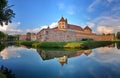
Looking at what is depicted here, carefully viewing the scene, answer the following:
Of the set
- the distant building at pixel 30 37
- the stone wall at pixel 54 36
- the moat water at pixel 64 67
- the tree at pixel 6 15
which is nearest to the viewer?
the moat water at pixel 64 67

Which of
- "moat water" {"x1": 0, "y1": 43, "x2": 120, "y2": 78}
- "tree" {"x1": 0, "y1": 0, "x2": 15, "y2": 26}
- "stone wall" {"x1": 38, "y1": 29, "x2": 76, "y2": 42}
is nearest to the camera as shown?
"moat water" {"x1": 0, "y1": 43, "x2": 120, "y2": 78}

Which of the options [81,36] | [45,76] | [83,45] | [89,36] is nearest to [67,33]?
[81,36]

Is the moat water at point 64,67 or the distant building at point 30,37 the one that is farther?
the distant building at point 30,37

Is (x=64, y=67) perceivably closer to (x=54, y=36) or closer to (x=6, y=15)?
(x=6, y=15)

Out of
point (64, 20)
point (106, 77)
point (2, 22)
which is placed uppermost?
point (64, 20)

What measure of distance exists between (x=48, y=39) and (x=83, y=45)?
94.7ft

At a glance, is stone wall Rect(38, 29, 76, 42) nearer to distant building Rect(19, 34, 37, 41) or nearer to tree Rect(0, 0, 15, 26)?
distant building Rect(19, 34, 37, 41)

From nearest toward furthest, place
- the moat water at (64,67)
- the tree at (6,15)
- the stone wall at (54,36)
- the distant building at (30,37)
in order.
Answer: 1. the moat water at (64,67)
2. the tree at (6,15)
3. the stone wall at (54,36)
4. the distant building at (30,37)

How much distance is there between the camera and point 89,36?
378 ft

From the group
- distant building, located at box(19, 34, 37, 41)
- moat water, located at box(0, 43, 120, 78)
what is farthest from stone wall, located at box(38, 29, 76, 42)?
moat water, located at box(0, 43, 120, 78)

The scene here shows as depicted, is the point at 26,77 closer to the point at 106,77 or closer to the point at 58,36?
the point at 106,77

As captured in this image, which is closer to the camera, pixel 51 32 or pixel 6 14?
pixel 6 14

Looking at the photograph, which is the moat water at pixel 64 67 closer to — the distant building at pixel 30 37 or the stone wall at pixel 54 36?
the stone wall at pixel 54 36

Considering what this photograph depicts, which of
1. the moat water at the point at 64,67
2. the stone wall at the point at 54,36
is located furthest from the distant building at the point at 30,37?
the moat water at the point at 64,67
